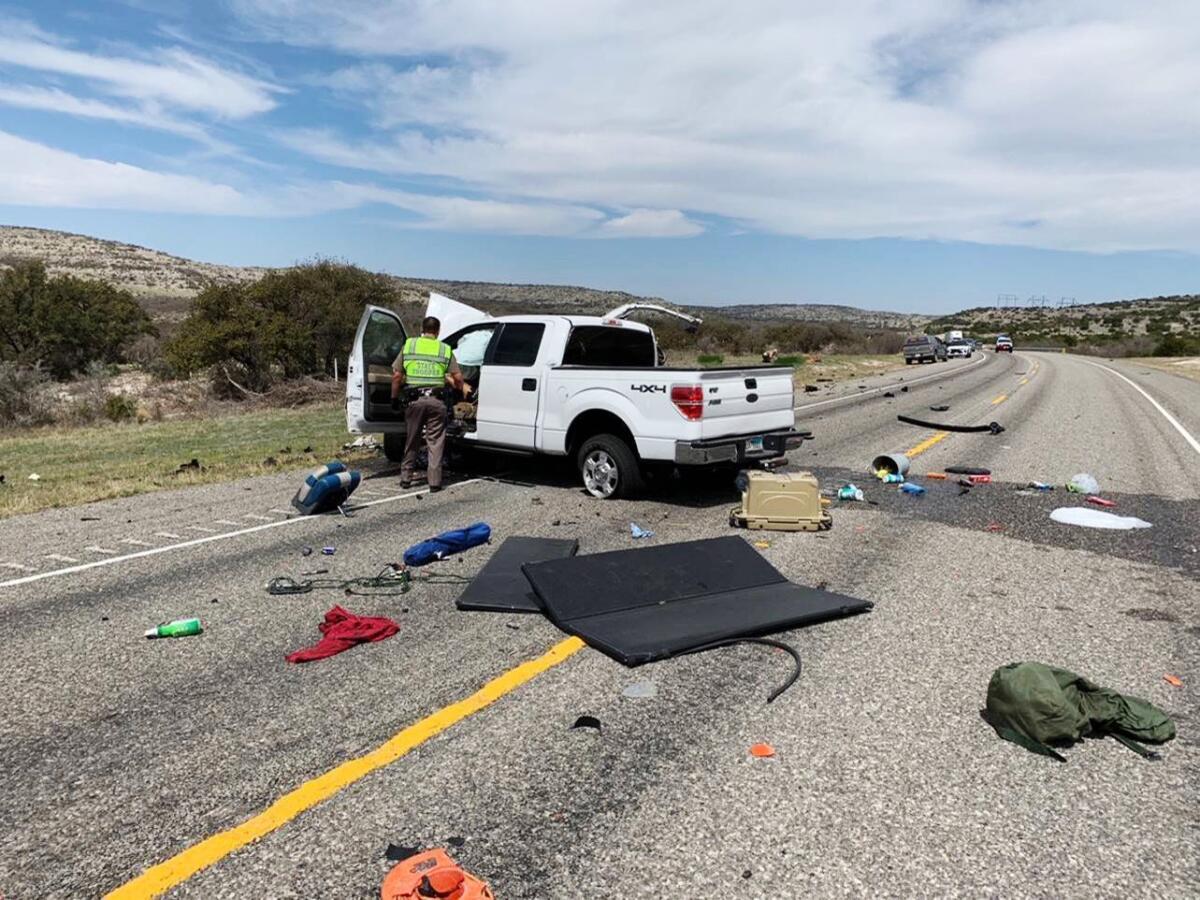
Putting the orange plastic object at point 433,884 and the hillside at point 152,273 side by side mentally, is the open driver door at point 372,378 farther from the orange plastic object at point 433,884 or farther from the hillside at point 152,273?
the hillside at point 152,273

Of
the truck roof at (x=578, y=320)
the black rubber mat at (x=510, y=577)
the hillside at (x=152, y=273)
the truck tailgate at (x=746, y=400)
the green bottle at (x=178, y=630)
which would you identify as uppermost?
the hillside at (x=152, y=273)

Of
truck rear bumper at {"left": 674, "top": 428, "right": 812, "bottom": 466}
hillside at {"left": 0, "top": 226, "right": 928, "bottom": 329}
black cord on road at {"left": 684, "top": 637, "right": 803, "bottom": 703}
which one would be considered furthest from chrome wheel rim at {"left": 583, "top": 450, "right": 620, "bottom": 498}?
hillside at {"left": 0, "top": 226, "right": 928, "bottom": 329}

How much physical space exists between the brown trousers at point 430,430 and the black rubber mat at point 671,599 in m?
4.50

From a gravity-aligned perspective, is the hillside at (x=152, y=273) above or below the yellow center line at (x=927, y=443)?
above

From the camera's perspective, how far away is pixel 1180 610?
5402 mm

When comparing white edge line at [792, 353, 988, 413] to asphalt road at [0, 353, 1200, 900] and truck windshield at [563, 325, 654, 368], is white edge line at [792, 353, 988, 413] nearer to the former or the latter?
truck windshield at [563, 325, 654, 368]

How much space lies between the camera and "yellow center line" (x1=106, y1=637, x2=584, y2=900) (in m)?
2.73

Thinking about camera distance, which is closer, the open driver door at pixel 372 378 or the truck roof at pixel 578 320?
the truck roof at pixel 578 320

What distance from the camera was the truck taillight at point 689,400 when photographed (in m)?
8.12

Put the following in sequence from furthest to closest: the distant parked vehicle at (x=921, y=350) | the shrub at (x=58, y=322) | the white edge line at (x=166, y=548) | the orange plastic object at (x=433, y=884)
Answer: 1. the distant parked vehicle at (x=921, y=350)
2. the shrub at (x=58, y=322)
3. the white edge line at (x=166, y=548)
4. the orange plastic object at (x=433, y=884)

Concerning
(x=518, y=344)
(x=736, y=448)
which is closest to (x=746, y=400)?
(x=736, y=448)

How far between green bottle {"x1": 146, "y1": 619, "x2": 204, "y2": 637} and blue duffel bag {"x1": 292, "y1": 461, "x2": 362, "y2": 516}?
136 inches

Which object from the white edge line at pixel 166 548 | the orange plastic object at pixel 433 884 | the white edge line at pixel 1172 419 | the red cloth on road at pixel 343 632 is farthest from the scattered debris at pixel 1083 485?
the orange plastic object at pixel 433 884

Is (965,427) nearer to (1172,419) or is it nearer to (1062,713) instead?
(1172,419)
